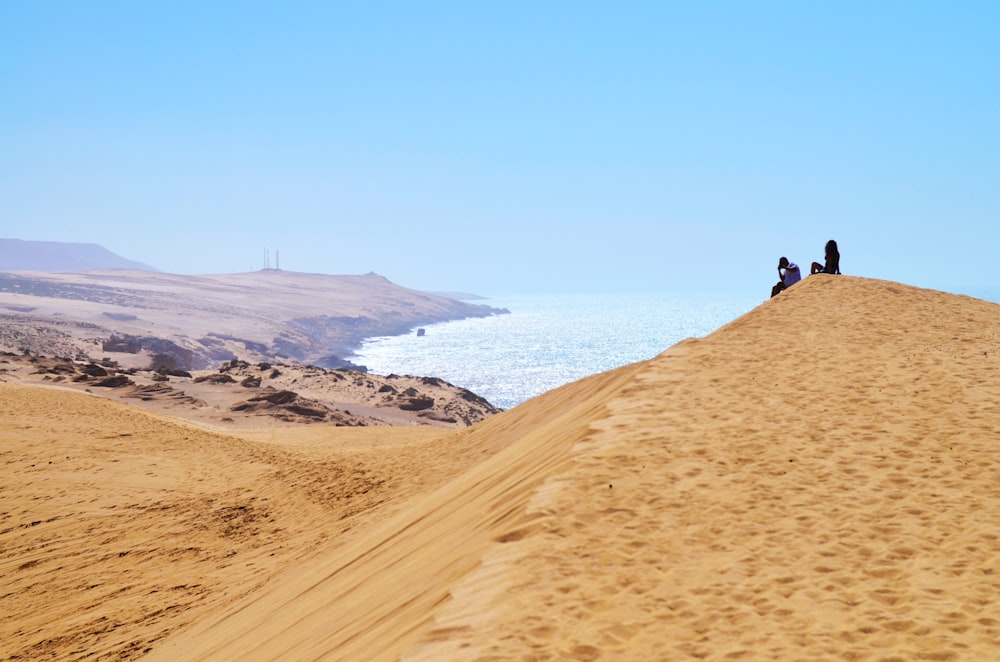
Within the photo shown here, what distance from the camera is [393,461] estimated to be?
14.9 meters

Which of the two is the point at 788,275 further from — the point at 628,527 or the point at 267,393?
the point at 267,393

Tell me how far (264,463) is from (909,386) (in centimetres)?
1251

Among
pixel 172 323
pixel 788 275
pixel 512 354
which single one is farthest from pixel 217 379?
pixel 172 323

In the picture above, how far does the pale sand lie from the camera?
4727 millimetres

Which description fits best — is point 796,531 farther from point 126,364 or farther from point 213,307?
point 213,307

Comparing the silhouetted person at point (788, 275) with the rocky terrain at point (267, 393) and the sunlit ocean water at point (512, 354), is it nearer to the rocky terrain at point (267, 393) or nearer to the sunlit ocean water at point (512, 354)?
the rocky terrain at point (267, 393)

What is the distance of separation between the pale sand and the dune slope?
0.08 feet

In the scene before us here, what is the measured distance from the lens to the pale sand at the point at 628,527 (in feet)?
15.5

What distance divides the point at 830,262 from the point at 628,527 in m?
12.7

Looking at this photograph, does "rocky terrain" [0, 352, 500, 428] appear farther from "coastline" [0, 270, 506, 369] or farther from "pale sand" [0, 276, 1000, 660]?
"coastline" [0, 270, 506, 369]

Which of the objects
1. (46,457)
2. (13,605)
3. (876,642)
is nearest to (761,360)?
(876,642)

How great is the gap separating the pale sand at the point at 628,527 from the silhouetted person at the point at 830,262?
5.26 ft

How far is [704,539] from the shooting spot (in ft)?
Result: 18.8

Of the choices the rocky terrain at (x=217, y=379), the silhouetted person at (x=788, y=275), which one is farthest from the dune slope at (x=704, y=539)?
the rocky terrain at (x=217, y=379)
